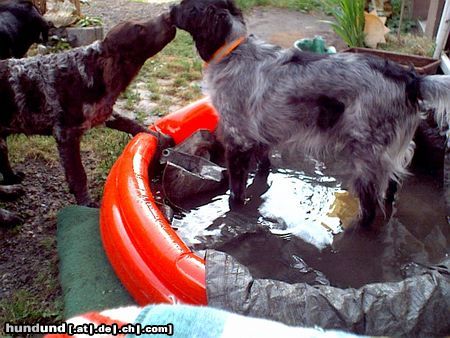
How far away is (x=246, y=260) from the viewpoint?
3912 millimetres

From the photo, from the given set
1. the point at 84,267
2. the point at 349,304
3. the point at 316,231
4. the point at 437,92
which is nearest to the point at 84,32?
the point at 84,267

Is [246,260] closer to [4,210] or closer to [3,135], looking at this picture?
[4,210]

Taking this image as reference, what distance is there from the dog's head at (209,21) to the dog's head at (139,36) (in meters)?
0.13

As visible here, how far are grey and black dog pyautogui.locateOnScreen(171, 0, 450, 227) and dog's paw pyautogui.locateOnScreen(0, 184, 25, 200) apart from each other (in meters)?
1.98

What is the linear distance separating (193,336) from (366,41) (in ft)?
22.2

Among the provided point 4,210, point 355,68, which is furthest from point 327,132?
point 4,210

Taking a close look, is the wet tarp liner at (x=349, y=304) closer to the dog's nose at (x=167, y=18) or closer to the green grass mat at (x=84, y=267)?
the green grass mat at (x=84, y=267)

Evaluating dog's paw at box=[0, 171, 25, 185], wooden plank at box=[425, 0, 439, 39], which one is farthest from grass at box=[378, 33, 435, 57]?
dog's paw at box=[0, 171, 25, 185]

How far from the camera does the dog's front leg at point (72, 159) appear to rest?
4301 mm

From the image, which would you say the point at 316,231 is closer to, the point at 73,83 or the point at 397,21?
the point at 73,83

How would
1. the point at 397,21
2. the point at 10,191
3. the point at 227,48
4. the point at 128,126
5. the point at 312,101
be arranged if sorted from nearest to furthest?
the point at 312,101, the point at 227,48, the point at 10,191, the point at 128,126, the point at 397,21

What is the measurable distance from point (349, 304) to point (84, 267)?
1.95m

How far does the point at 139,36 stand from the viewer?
4.19 m

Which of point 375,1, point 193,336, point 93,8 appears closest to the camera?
point 193,336
